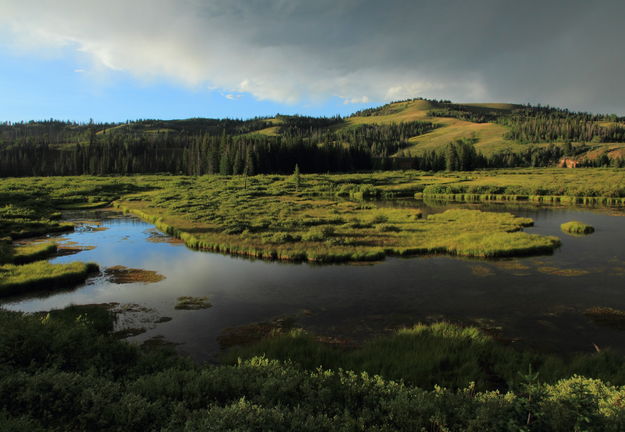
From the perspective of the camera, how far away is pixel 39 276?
25.0 m

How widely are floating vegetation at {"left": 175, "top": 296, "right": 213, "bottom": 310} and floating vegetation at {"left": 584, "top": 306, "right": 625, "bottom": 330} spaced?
20.4 meters

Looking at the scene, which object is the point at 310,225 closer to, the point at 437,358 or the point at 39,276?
the point at 39,276

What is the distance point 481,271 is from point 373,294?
992 centimetres

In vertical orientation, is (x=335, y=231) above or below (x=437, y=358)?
above

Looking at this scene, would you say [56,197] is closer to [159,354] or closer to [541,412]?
[159,354]

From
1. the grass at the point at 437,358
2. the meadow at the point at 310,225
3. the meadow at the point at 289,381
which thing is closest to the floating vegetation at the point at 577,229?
the meadow at the point at 310,225

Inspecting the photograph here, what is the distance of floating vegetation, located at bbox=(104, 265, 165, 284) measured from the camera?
2644cm

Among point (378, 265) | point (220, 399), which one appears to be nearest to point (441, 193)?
point (378, 265)

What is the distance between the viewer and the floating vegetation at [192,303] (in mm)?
21422

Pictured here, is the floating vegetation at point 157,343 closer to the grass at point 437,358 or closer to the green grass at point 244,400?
the grass at point 437,358

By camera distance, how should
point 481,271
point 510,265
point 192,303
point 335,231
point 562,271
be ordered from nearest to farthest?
point 192,303 < point 562,271 < point 481,271 < point 510,265 < point 335,231

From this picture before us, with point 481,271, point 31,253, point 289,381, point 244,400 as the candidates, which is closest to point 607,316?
point 481,271

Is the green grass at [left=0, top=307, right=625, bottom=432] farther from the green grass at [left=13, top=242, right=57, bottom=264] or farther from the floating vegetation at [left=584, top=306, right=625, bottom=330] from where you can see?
the green grass at [left=13, top=242, right=57, bottom=264]

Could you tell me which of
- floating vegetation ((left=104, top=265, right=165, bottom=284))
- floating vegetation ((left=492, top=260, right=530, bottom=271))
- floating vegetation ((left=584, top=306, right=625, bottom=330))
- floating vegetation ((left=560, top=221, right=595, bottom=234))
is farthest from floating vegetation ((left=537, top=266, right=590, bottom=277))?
floating vegetation ((left=104, top=265, right=165, bottom=284))
